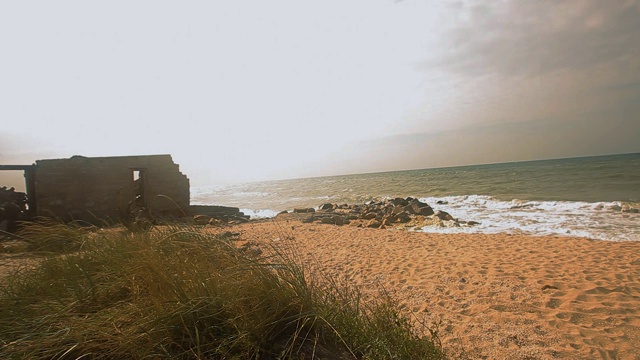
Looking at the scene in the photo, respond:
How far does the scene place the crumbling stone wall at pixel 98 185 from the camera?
12.8 m

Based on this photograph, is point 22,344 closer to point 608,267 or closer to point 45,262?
point 45,262

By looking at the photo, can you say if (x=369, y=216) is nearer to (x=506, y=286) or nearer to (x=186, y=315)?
(x=506, y=286)

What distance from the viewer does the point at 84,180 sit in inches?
526

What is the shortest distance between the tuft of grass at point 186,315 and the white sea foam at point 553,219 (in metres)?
10.3

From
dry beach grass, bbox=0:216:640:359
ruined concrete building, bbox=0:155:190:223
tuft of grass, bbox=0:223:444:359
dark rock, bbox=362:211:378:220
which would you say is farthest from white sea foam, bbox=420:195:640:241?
ruined concrete building, bbox=0:155:190:223

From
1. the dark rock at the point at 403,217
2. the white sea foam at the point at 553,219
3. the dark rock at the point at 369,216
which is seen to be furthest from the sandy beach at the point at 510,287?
the dark rock at the point at 369,216

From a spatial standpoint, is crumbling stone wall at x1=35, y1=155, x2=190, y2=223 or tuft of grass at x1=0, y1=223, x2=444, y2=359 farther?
crumbling stone wall at x1=35, y1=155, x2=190, y2=223

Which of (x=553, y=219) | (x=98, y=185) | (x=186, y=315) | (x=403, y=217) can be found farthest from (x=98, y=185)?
(x=553, y=219)

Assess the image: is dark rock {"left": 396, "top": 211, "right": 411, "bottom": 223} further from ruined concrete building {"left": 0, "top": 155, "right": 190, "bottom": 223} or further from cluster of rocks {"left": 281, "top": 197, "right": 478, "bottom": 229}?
ruined concrete building {"left": 0, "top": 155, "right": 190, "bottom": 223}

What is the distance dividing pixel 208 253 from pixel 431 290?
4.35 meters

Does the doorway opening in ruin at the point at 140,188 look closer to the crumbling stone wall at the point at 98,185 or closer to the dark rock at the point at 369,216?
the crumbling stone wall at the point at 98,185

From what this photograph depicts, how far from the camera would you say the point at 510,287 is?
18.1 feet

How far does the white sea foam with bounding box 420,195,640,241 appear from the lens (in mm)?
10102

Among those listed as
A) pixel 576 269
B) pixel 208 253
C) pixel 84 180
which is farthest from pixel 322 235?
pixel 84 180
